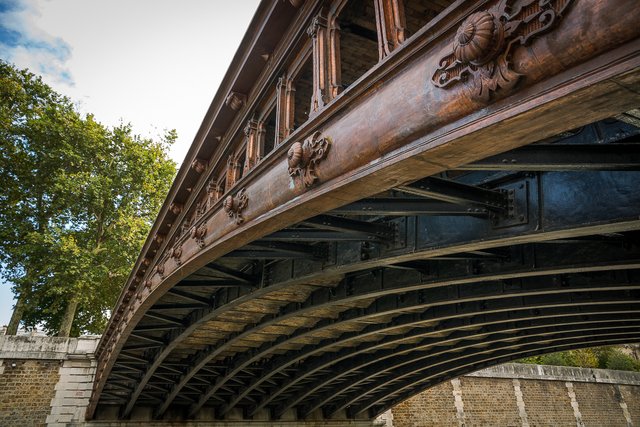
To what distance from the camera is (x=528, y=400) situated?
→ 2345cm

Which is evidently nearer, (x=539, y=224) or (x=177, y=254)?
(x=539, y=224)

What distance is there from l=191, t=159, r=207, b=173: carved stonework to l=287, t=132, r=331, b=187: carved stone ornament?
3.49m

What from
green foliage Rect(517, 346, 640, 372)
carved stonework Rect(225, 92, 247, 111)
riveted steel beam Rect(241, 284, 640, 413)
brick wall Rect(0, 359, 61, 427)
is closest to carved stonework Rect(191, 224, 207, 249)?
carved stonework Rect(225, 92, 247, 111)

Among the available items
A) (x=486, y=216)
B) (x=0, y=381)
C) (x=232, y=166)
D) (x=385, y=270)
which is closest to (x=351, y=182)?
(x=486, y=216)

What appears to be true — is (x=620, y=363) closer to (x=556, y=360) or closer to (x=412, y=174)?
(x=556, y=360)

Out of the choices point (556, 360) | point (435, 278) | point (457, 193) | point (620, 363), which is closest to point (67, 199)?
point (435, 278)

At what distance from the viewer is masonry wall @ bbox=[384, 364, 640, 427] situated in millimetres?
21672

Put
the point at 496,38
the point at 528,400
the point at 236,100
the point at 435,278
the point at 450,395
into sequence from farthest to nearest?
1. the point at 528,400
2. the point at 450,395
3. the point at 435,278
4. the point at 236,100
5. the point at 496,38

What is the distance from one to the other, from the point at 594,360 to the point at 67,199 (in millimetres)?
34896

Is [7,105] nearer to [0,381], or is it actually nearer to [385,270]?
[0,381]

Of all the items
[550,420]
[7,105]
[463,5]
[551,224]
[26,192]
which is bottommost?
[550,420]

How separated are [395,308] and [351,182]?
550 cm

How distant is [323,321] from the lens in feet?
32.7

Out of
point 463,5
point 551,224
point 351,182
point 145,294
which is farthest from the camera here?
point 145,294
